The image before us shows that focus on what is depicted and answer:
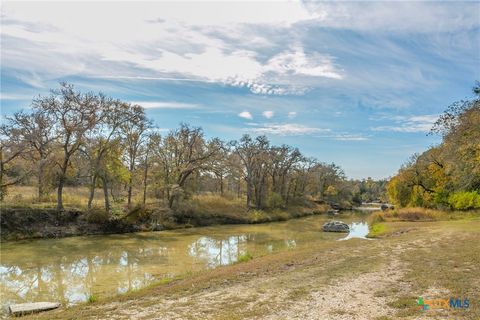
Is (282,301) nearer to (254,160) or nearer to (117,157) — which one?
(117,157)

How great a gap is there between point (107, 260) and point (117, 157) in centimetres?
1696

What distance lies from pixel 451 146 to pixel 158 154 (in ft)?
95.4

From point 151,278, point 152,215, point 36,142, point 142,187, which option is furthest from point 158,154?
point 151,278

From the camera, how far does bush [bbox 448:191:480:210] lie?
3440 centimetres

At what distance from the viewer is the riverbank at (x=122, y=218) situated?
26.5m

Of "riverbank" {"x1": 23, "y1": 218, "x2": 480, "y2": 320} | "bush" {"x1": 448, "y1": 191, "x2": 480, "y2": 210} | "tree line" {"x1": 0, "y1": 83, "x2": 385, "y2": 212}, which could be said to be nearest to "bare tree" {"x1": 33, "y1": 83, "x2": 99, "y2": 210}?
"tree line" {"x1": 0, "y1": 83, "x2": 385, "y2": 212}

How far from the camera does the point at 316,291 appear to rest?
9508mm

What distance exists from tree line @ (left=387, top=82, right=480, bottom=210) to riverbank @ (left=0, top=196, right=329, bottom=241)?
1737cm

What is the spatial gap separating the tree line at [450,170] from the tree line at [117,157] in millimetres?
18706

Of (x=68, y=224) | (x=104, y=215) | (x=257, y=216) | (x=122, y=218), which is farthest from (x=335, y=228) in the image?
(x=68, y=224)

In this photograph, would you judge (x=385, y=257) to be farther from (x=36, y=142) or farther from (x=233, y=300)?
(x=36, y=142)

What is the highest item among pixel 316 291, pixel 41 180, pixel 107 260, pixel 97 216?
pixel 41 180

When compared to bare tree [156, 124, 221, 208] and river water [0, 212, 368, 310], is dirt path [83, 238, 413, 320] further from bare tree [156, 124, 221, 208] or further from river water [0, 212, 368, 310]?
bare tree [156, 124, 221, 208]

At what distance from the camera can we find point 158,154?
131ft
